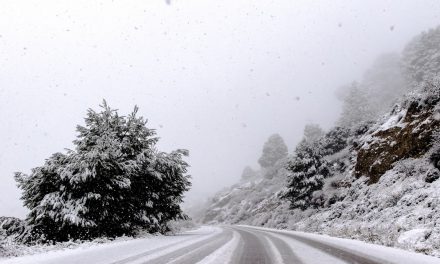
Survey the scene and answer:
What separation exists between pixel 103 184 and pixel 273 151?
65.8 m

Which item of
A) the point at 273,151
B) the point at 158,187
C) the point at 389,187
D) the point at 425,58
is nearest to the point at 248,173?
the point at 273,151

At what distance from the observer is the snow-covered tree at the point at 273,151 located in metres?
81.4

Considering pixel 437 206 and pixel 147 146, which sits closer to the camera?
pixel 437 206

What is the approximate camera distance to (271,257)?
980 cm

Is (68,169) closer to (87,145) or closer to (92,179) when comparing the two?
(92,179)

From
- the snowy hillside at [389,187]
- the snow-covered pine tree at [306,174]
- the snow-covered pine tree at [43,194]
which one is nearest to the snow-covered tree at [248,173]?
the snowy hillside at [389,187]

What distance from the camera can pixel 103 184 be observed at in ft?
59.3

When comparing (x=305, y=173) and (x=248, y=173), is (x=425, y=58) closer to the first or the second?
(x=305, y=173)

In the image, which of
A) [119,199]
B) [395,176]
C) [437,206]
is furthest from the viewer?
[395,176]

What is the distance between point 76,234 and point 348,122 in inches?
1974

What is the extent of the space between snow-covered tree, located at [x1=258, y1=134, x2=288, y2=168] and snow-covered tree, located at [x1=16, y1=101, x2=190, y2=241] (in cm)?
6026

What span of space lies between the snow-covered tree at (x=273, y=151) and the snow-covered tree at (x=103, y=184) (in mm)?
60261

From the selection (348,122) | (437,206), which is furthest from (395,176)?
(348,122)

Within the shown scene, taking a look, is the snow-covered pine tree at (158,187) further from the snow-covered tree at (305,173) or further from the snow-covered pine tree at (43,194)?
the snow-covered tree at (305,173)
